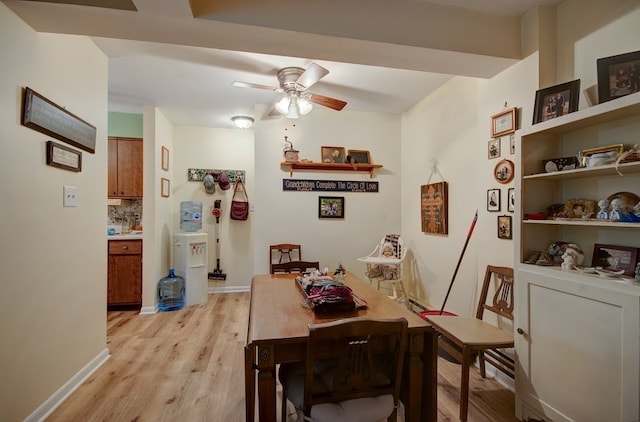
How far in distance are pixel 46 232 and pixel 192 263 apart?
2.41 meters

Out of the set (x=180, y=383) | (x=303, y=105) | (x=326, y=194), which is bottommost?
(x=180, y=383)

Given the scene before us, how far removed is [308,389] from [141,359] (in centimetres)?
211

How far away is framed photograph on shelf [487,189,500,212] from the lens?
2.40 metres

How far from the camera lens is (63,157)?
201cm

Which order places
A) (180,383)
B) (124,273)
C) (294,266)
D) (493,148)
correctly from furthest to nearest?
(124,273) → (294,266) → (493,148) → (180,383)

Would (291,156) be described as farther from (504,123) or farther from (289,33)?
(504,123)

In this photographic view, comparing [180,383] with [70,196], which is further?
[180,383]

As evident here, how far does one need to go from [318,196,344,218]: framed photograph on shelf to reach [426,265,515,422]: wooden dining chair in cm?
197

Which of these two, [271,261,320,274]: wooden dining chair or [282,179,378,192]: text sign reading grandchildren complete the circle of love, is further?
[282,179,378,192]: text sign reading grandchildren complete the circle of love

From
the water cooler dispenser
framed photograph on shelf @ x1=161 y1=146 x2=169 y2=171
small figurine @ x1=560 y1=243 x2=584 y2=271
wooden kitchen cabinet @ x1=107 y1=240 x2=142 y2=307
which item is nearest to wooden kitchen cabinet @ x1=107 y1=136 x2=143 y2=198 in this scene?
framed photograph on shelf @ x1=161 y1=146 x2=169 y2=171

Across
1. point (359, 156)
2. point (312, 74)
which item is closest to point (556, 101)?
point (312, 74)

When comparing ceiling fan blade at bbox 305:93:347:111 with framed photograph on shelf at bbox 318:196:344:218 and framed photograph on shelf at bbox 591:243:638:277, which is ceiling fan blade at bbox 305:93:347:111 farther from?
framed photograph on shelf at bbox 591:243:638:277

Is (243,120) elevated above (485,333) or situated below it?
above

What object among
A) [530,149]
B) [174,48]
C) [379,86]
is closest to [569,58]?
[530,149]
